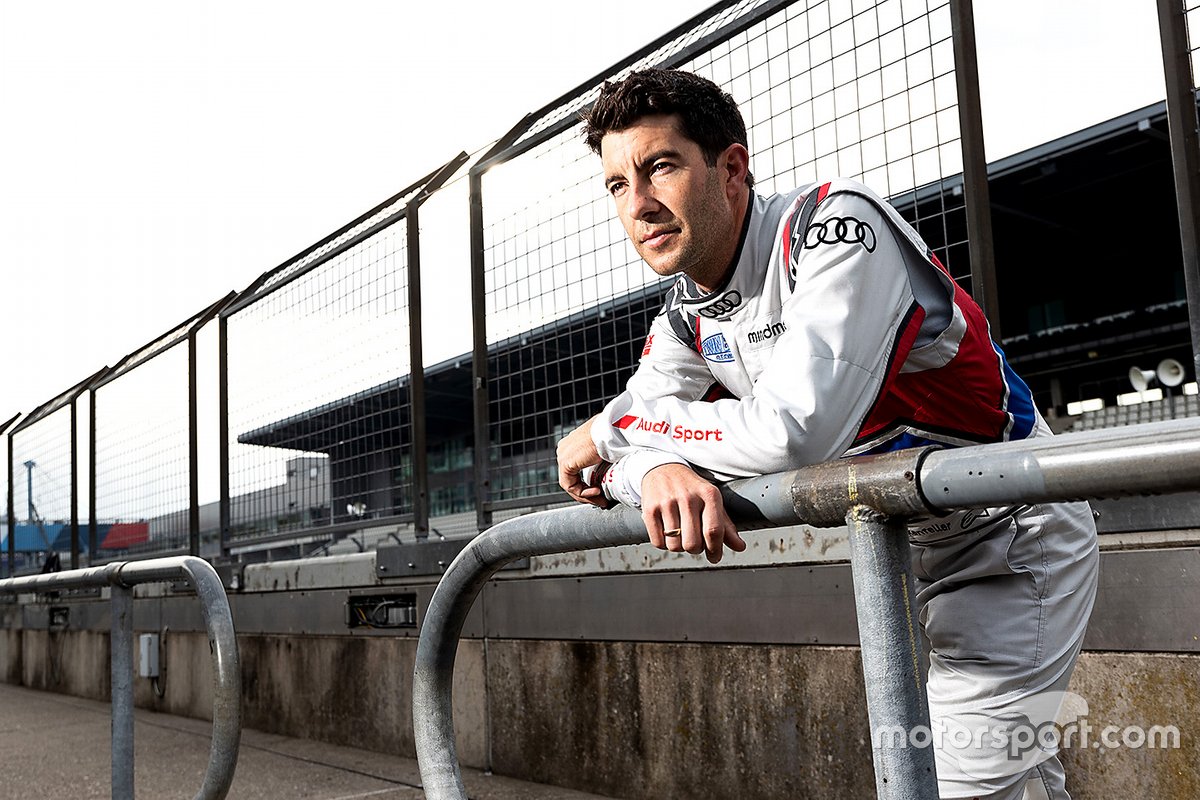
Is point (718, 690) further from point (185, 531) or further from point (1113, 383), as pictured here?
point (1113, 383)

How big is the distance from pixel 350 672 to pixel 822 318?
489 cm

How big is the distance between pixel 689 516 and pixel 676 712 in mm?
2898

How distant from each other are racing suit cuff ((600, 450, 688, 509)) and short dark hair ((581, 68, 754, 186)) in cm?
58

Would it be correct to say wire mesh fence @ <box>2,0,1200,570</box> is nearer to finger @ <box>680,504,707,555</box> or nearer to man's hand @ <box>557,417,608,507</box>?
man's hand @ <box>557,417,608,507</box>

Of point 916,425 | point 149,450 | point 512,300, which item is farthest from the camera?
point 149,450

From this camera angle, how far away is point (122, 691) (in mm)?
3066

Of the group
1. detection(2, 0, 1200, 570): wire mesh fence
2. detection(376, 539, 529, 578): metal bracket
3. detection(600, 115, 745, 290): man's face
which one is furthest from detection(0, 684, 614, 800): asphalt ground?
detection(600, 115, 745, 290): man's face

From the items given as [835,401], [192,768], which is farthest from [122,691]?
[192,768]

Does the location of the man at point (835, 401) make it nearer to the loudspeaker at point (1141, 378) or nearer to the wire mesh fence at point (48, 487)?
the wire mesh fence at point (48, 487)

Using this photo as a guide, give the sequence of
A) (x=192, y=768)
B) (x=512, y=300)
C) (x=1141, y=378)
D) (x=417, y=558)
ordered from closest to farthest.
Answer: (x=512, y=300)
(x=417, y=558)
(x=192, y=768)
(x=1141, y=378)

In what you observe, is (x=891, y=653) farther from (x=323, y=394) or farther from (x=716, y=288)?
(x=323, y=394)

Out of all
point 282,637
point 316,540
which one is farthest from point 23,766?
point 316,540

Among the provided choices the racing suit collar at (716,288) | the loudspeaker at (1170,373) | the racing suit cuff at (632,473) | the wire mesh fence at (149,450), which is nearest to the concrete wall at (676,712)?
the racing suit collar at (716,288)

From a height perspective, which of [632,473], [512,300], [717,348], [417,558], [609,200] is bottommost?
[417,558]
